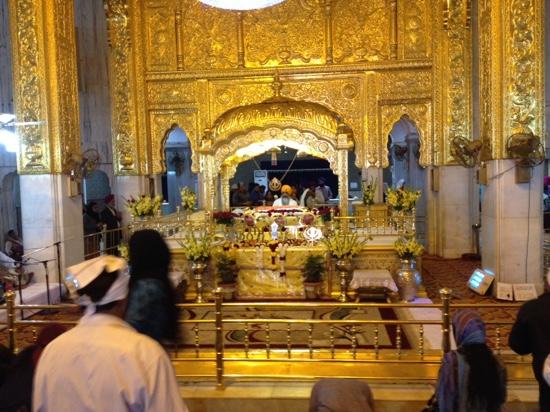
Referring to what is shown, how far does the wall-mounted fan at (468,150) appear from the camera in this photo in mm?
8281

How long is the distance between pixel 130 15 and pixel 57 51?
12.6ft

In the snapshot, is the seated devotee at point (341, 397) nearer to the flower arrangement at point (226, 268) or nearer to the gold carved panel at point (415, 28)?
the flower arrangement at point (226, 268)

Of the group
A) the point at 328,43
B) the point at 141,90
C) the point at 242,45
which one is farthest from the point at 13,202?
the point at 328,43

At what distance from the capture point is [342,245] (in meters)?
7.79

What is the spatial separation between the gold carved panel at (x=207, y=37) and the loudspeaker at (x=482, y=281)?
7.07m

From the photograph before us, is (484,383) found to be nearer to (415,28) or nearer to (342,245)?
(342,245)

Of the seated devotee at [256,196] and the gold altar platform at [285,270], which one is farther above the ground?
the seated devotee at [256,196]

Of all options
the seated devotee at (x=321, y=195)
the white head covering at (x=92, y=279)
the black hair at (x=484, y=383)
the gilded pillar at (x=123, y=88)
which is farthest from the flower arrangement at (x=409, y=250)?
the gilded pillar at (x=123, y=88)

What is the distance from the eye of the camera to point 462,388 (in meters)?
2.50

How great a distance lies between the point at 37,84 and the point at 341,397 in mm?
7538

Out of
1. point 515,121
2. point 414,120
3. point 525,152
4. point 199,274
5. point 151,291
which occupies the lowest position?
point 199,274

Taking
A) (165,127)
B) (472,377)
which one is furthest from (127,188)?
(472,377)

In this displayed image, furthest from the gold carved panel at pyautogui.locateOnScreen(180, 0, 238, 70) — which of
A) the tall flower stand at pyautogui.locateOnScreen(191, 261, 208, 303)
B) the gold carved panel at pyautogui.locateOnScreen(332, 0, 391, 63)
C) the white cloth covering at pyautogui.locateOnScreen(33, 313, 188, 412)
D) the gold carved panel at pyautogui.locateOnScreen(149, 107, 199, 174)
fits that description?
the white cloth covering at pyautogui.locateOnScreen(33, 313, 188, 412)

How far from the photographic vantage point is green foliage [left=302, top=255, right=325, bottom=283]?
25.4ft
